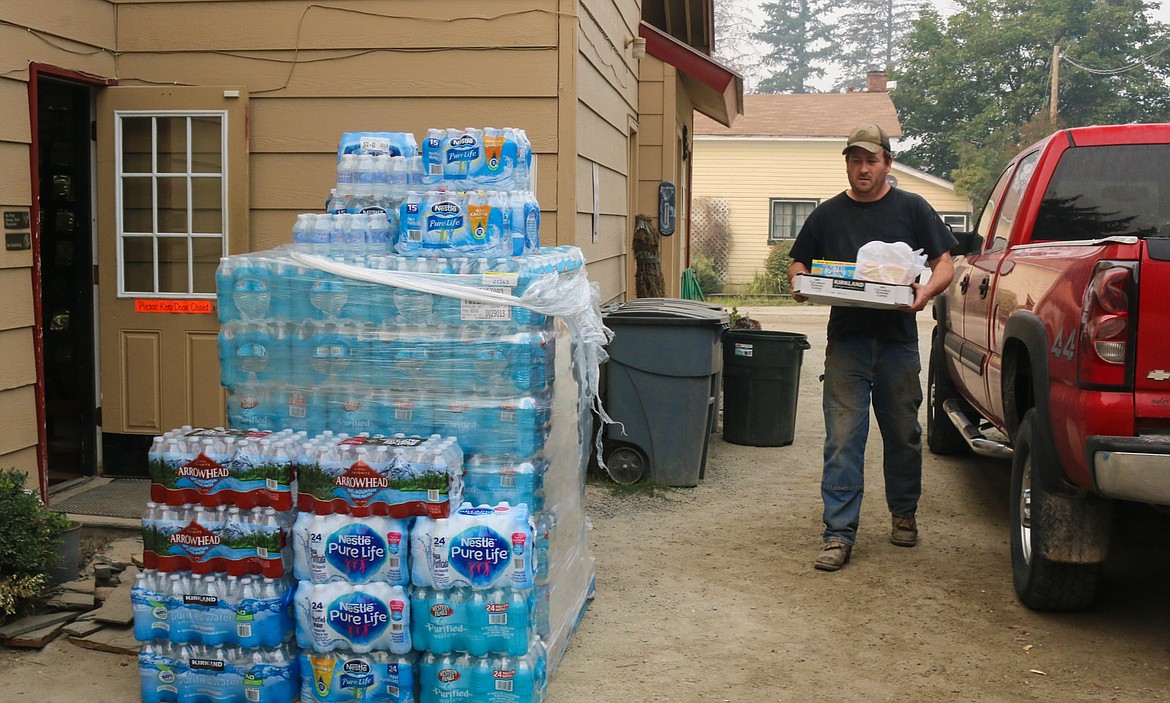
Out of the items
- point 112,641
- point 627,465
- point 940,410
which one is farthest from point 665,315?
point 112,641

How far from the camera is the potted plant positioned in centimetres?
460

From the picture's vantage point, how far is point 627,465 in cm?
731

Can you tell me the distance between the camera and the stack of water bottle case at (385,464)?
12.5 feet

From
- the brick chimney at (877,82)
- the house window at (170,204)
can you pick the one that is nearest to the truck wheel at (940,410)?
the house window at (170,204)

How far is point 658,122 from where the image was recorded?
11297 millimetres

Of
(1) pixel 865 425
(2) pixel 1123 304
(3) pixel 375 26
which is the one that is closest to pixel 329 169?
(3) pixel 375 26

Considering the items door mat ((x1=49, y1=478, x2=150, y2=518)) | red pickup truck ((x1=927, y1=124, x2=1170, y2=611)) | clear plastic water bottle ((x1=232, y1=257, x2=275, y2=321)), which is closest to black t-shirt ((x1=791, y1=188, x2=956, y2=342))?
red pickup truck ((x1=927, y1=124, x2=1170, y2=611))

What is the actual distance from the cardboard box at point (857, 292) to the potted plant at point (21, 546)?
3.55m

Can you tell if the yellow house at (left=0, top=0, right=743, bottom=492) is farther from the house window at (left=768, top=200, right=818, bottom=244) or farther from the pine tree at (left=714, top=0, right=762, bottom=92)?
the pine tree at (left=714, top=0, right=762, bottom=92)

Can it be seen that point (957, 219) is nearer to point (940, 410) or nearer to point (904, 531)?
point (940, 410)

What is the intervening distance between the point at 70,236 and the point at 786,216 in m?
24.9

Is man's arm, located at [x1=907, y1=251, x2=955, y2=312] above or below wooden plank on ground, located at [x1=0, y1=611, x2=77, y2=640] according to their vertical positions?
above

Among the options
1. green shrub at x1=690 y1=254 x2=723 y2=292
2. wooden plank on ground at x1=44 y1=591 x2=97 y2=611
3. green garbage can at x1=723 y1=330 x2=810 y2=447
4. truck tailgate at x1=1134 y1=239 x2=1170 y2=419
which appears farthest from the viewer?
green shrub at x1=690 y1=254 x2=723 y2=292

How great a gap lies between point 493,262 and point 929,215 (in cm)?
248
